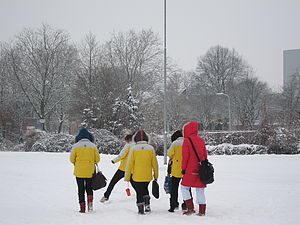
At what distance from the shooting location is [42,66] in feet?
145

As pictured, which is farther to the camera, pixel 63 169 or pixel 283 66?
pixel 283 66

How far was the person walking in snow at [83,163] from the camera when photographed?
7.60 metres

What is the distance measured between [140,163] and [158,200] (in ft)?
6.66

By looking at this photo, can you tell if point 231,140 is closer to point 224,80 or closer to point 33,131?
point 33,131

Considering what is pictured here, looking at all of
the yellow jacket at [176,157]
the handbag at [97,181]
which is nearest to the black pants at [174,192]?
the yellow jacket at [176,157]

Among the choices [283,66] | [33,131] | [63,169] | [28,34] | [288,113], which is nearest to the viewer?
[63,169]

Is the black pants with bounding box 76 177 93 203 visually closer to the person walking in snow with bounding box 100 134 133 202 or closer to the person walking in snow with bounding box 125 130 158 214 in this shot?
the person walking in snow with bounding box 125 130 158 214

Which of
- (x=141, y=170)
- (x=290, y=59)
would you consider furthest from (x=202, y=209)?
(x=290, y=59)

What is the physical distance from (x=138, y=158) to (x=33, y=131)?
22334mm

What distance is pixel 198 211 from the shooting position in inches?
301

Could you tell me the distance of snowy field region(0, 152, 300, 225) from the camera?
692 cm

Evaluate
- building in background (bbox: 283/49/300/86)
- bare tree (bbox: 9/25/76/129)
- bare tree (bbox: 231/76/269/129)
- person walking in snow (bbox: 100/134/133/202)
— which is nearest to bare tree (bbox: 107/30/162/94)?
bare tree (bbox: 9/25/76/129)

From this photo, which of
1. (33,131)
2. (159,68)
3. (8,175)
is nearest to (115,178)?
(8,175)

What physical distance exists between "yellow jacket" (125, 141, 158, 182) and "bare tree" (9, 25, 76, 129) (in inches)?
1508
